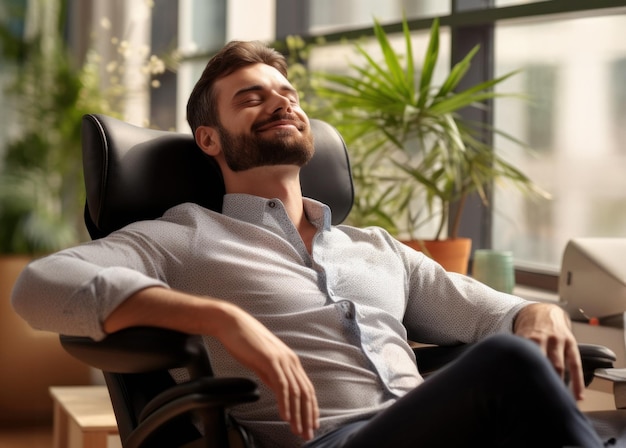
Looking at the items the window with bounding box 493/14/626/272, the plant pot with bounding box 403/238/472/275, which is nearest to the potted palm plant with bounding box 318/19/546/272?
the plant pot with bounding box 403/238/472/275

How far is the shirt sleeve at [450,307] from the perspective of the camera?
1.86 meters

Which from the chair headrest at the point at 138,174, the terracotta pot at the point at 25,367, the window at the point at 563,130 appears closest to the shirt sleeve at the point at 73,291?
the chair headrest at the point at 138,174

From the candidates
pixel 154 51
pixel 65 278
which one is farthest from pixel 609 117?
pixel 154 51

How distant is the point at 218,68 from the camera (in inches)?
81.2

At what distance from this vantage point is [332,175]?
2166mm

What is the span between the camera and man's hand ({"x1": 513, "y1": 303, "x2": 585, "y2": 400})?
154 centimetres

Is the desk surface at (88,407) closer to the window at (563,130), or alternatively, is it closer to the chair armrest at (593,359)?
the chair armrest at (593,359)

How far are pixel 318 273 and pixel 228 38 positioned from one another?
3.18m

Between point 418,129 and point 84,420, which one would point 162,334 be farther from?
point 418,129

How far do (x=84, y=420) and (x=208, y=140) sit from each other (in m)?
0.85

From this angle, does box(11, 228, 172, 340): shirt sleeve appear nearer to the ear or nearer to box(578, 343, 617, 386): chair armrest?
the ear

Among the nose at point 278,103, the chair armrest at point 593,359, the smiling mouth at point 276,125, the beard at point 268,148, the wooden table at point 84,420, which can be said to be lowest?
the wooden table at point 84,420

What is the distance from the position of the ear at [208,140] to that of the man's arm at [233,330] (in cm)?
59

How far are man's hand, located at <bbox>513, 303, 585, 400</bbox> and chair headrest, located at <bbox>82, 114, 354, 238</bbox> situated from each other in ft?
2.04
